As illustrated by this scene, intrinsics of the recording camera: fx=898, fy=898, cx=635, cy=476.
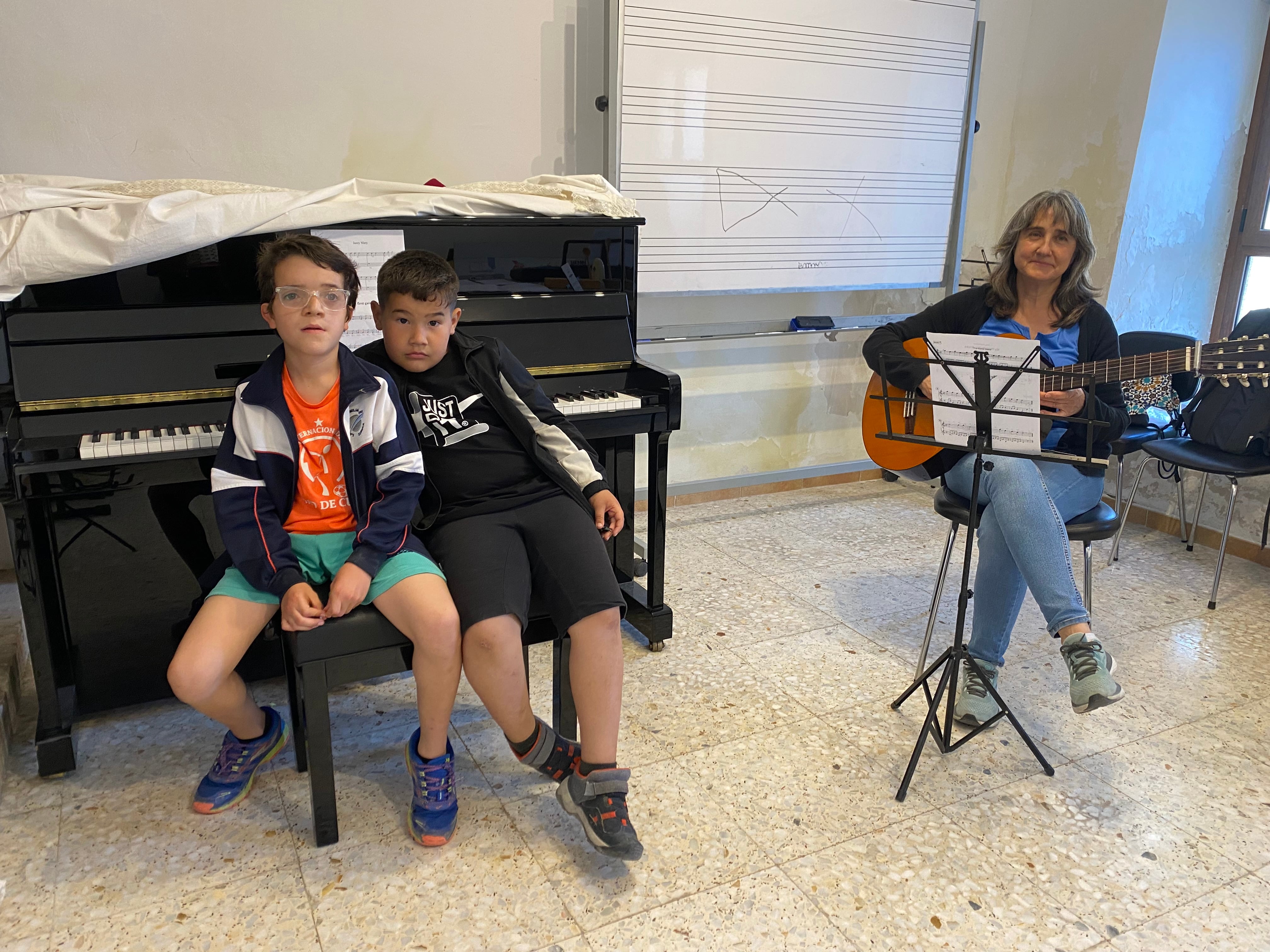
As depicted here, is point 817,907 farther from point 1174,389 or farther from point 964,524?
point 1174,389

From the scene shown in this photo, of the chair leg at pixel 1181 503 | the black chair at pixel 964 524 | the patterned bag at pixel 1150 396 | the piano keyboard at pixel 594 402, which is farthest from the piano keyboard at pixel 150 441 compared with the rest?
the chair leg at pixel 1181 503

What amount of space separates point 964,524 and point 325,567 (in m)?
1.43

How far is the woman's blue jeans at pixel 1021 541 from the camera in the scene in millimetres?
1877

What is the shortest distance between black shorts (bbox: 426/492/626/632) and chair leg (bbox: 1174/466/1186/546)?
2.44m

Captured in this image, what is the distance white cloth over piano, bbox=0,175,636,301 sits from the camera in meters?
1.73

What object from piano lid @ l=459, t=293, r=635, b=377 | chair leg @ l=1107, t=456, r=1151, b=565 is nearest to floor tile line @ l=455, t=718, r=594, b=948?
piano lid @ l=459, t=293, r=635, b=377

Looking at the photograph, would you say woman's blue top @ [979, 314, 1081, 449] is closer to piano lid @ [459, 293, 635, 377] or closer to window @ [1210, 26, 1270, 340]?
piano lid @ [459, 293, 635, 377]

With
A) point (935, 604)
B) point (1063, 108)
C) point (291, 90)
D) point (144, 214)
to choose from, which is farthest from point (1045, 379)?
point (291, 90)

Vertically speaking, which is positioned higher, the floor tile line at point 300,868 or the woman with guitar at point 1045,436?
the woman with guitar at point 1045,436

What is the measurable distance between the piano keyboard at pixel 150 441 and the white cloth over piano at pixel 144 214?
0.33 m

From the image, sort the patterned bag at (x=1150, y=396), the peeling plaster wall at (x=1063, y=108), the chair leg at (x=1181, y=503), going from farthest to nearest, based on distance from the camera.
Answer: the peeling plaster wall at (x=1063, y=108), the chair leg at (x=1181, y=503), the patterned bag at (x=1150, y=396)

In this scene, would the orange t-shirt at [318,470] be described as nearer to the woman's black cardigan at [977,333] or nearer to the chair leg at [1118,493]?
the woman's black cardigan at [977,333]

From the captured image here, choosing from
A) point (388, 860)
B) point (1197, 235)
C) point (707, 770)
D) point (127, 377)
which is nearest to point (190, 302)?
point (127, 377)

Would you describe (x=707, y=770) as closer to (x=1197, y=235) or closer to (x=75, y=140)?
(x=75, y=140)
